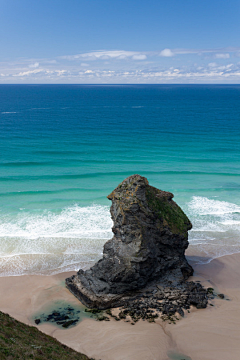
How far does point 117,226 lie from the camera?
17.8 m

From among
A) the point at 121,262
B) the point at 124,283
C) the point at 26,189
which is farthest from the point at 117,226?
the point at 26,189

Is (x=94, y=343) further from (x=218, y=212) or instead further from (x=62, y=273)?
(x=218, y=212)

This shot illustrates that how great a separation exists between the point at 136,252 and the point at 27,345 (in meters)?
7.34

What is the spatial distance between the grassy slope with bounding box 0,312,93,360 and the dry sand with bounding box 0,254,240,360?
136 centimetres

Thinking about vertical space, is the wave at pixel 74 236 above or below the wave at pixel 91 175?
below

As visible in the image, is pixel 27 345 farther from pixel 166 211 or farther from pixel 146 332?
pixel 166 211

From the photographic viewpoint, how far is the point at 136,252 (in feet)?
54.7

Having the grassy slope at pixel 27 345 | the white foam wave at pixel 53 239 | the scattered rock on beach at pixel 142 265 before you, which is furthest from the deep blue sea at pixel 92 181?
the grassy slope at pixel 27 345

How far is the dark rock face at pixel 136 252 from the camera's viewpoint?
1656cm

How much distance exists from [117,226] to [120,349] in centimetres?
648

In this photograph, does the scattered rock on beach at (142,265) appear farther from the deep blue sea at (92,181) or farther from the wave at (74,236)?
the deep blue sea at (92,181)

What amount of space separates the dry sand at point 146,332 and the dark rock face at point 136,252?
1403mm

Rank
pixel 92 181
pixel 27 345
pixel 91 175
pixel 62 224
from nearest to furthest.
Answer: pixel 27 345 → pixel 62 224 → pixel 92 181 → pixel 91 175

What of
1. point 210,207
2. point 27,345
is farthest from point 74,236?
point 210,207
